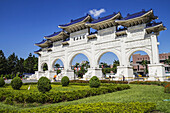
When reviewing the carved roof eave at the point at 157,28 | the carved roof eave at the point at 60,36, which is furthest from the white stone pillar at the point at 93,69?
the carved roof eave at the point at 157,28

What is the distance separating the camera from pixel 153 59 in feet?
59.0

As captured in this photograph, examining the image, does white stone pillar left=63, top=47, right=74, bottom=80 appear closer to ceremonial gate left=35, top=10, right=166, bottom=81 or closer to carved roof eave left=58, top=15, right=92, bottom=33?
ceremonial gate left=35, top=10, right=166, bottom=81

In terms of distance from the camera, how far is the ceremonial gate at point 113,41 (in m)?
18.4

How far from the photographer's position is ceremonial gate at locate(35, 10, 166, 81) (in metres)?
18.4

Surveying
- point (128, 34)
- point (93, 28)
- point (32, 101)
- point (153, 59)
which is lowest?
point (32, 101)

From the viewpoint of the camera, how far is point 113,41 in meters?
21.3

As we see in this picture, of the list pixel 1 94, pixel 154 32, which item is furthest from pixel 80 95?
pixel 154 32

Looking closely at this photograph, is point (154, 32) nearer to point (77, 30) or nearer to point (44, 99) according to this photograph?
point (77, 30)

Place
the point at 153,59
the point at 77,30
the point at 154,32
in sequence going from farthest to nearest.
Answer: the point at 77,30 → the point at 154,32 → the point at 153,59

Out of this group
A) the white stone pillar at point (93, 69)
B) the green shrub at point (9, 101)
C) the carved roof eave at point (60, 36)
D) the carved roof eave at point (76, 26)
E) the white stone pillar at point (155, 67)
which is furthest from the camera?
the carved roof eave at point (60, 36)

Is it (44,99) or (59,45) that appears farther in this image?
(59,45)

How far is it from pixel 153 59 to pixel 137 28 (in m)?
4.96

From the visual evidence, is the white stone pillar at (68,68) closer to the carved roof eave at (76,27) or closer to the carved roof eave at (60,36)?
the carved roof eave at (60,36)

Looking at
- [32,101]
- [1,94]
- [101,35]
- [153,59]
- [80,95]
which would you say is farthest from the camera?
[101,35]
